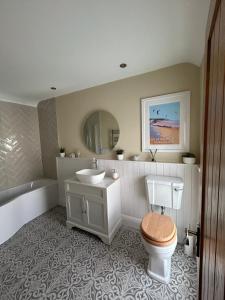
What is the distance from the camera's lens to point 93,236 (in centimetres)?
205

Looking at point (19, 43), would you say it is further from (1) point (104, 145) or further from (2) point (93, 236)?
(2) point (93, 236)

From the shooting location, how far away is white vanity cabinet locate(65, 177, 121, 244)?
1.87 meters

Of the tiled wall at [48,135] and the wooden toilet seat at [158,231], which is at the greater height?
the tiled wall at [48,135]

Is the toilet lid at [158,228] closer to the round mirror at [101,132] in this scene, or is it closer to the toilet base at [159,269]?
the toilet base at [159,269]

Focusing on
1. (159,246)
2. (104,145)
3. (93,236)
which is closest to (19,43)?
(104,145)

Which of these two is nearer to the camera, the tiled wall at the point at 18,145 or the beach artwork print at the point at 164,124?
the beach artwork print at the point at 164,124

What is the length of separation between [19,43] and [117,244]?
8.09 ft

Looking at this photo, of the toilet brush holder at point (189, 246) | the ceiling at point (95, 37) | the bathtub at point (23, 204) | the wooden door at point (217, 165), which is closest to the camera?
the wooden door at point (217, 165)

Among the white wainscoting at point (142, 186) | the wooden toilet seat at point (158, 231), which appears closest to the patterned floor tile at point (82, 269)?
the white wainscoting at point (142, 186)

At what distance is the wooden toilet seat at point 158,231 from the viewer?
1.33 meters

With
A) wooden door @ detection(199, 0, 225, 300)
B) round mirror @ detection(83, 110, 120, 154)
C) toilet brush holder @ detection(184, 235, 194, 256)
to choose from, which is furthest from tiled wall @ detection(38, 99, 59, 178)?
wooden door @ detection(199, 0, 225, 300)

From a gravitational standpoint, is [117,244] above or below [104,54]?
below

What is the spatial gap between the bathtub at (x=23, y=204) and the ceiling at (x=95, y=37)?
1819mm

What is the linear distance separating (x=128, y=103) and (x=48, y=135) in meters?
1.93
